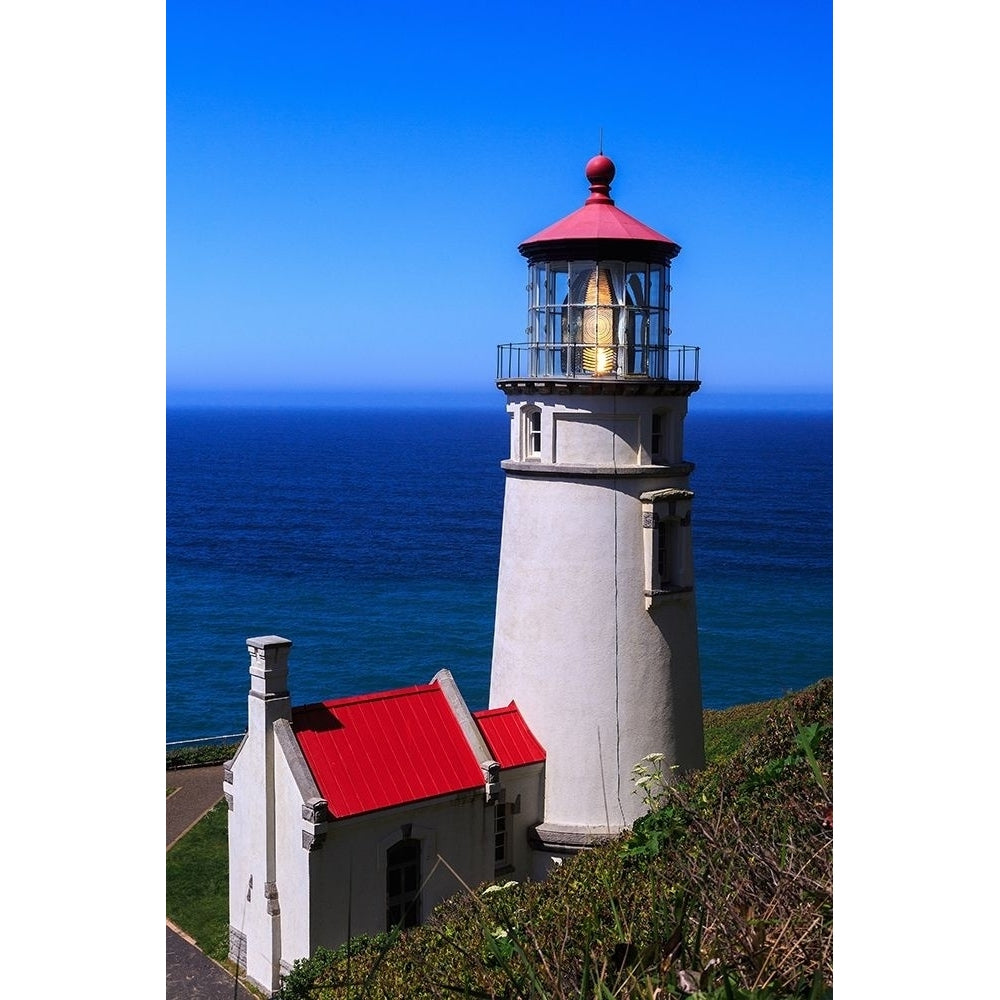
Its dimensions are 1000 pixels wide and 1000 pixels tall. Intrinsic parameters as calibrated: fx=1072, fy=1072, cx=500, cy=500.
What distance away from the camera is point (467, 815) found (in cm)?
1180

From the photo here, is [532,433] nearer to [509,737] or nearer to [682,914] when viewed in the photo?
[509,737]

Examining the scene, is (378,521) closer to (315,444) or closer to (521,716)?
(521,716)

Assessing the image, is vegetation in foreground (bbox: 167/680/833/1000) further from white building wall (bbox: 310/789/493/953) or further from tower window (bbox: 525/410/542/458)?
tower window (bbox: 525/410/542/458)

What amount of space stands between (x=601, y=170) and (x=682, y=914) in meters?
10.2

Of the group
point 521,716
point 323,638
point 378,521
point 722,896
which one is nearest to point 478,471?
point 378,521

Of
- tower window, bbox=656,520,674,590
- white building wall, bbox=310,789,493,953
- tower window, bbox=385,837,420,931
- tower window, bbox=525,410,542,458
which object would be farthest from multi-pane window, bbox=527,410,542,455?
tower window, bbox=385,837,420,931

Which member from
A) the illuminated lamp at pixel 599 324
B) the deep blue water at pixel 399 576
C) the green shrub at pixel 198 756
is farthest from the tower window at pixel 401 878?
the deep blue water at pixel 399 576

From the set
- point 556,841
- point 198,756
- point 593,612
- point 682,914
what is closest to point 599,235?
point 593,612

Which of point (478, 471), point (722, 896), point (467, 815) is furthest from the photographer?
point (478, 471)

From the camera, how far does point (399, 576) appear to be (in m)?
53.0
